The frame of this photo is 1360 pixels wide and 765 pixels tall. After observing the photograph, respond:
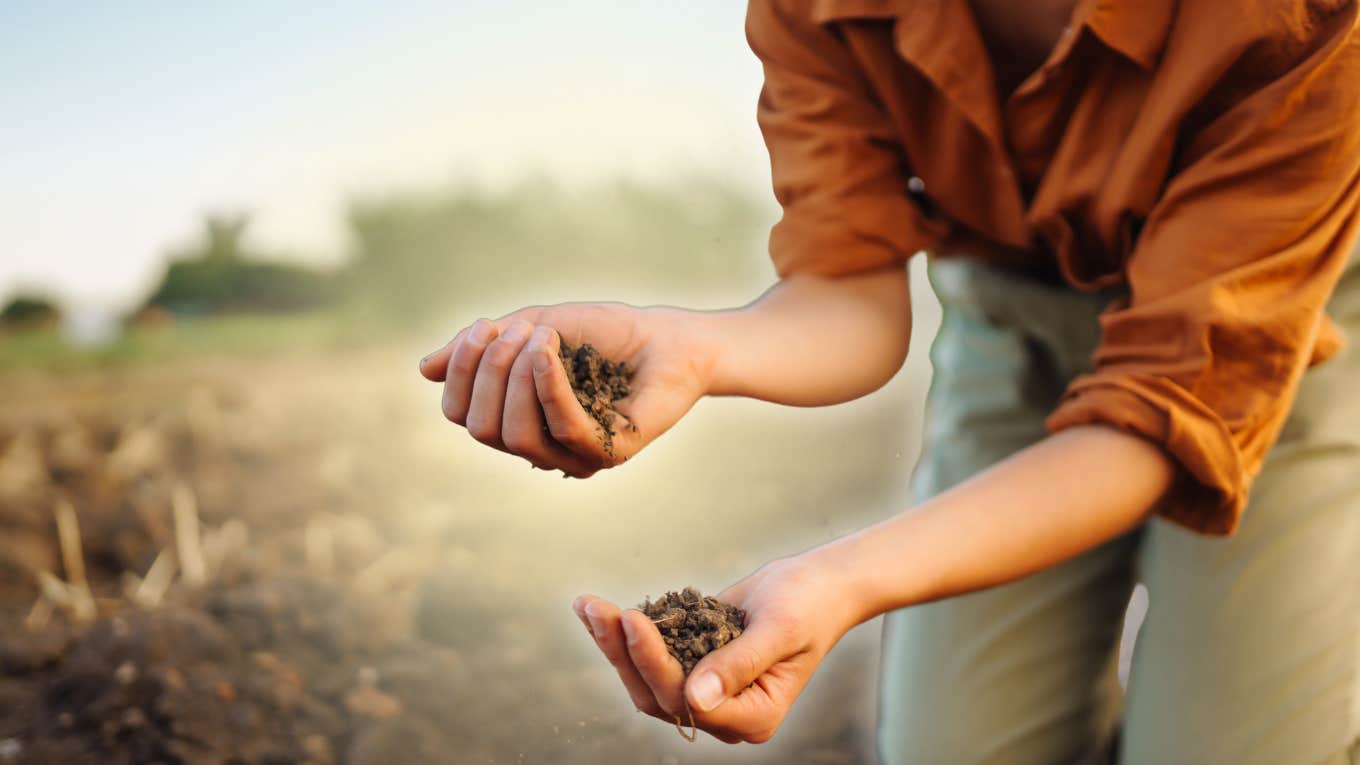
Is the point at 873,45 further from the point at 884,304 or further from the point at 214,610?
the point at 214,610

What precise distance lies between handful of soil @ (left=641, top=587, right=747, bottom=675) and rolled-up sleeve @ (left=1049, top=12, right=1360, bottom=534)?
43 cm

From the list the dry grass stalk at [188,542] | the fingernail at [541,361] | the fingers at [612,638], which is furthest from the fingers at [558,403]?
the dry grass stalk at [188,542]

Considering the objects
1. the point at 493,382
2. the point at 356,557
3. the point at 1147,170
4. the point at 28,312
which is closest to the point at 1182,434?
the point at 1147,170

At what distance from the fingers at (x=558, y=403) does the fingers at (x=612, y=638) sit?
14cm

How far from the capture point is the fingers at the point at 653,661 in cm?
82

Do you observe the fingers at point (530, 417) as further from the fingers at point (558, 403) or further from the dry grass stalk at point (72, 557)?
the dry grass stalk at point (72, 557)

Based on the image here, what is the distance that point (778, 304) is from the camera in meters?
1.28

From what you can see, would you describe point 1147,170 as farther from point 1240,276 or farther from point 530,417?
point 530,417

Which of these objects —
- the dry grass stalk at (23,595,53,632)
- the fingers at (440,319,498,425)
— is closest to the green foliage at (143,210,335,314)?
the dry grass stalk at (23,595,53,632)

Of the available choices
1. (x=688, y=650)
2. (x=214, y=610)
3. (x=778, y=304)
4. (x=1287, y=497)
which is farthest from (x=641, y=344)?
(x=214, y=610)

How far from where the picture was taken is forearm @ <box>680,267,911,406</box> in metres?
1.20

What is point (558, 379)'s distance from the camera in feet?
2.91

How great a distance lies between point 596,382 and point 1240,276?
0.61 meters

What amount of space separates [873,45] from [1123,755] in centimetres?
97
